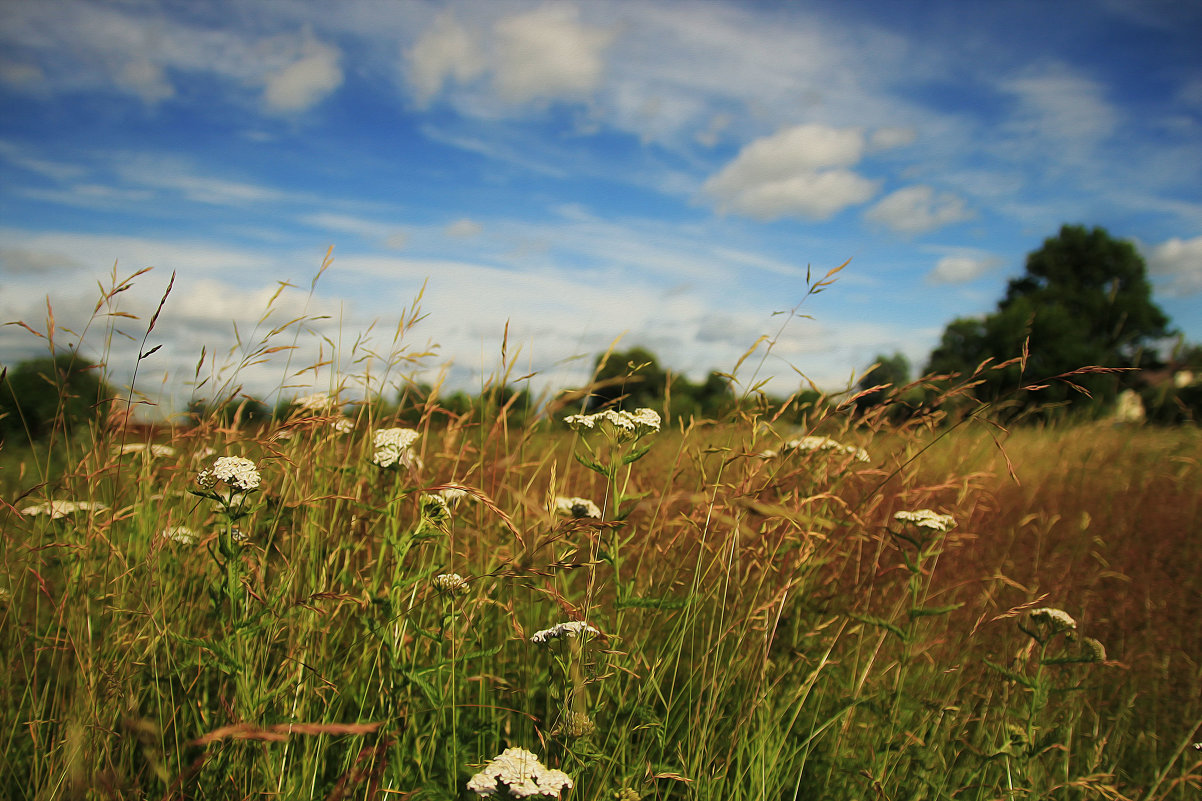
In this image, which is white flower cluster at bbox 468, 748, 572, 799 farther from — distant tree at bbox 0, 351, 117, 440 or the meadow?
distant tree at bbox 0, 351, 117, 440

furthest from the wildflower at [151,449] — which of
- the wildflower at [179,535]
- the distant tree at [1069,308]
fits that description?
the distant tree at [1069,308]

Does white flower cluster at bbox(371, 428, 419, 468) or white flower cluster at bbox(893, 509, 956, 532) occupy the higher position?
white flower cluster at bbox(371, 428, 419, 468)

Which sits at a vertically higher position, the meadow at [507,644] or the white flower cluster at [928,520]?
the white flower cluster at [928,520]

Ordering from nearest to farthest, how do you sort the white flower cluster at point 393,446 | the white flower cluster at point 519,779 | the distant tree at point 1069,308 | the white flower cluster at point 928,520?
the white flower cluster at point 519,779
the white flower cluster at point 393,446
the white flower cluster at point 928,520
the distant tree at point 1069,308

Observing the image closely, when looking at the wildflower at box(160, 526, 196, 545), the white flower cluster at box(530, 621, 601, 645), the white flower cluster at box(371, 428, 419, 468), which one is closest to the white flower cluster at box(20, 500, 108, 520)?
the wildflower at box(160, 526, 196, 545)

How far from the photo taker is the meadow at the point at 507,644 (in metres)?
1.58

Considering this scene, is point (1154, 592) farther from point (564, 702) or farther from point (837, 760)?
point (564, 702)

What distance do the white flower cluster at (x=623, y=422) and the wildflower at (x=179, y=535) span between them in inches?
49.3

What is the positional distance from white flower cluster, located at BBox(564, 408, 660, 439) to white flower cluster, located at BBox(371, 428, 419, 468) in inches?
20.8

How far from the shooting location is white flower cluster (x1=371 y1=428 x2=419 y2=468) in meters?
1.97

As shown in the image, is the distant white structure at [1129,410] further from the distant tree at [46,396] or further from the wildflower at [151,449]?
the distant tree at [46,396]

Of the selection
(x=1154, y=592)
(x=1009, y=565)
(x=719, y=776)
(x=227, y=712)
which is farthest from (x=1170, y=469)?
(x=227, y=712)

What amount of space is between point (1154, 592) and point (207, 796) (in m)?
4.81

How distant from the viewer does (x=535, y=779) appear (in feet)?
4.47
